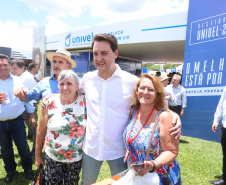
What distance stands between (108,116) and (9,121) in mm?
1947

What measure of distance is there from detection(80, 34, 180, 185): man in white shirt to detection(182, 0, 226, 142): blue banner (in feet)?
15.8

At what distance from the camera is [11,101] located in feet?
8.82

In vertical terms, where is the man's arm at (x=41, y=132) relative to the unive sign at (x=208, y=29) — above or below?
below

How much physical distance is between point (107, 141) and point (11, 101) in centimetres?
188

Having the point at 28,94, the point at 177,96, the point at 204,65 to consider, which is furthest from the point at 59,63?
the point at 204,65

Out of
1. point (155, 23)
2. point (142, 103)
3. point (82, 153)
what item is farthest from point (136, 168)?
point (155, 23)

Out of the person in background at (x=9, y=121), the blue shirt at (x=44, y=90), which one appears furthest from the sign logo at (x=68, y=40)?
the blue shirt at (x=44, y=90)

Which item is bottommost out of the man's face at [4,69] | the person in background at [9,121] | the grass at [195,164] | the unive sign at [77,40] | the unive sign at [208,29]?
the grass at [195,164]

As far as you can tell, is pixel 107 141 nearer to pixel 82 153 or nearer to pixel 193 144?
pixel 82 153

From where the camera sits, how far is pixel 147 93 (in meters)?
1.55

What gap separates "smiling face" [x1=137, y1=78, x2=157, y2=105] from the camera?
1.55 m

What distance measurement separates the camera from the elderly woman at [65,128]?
180 centimetres

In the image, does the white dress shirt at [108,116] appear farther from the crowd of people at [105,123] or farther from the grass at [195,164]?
the grass at [195,164]

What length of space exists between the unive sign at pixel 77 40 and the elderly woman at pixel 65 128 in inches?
310
